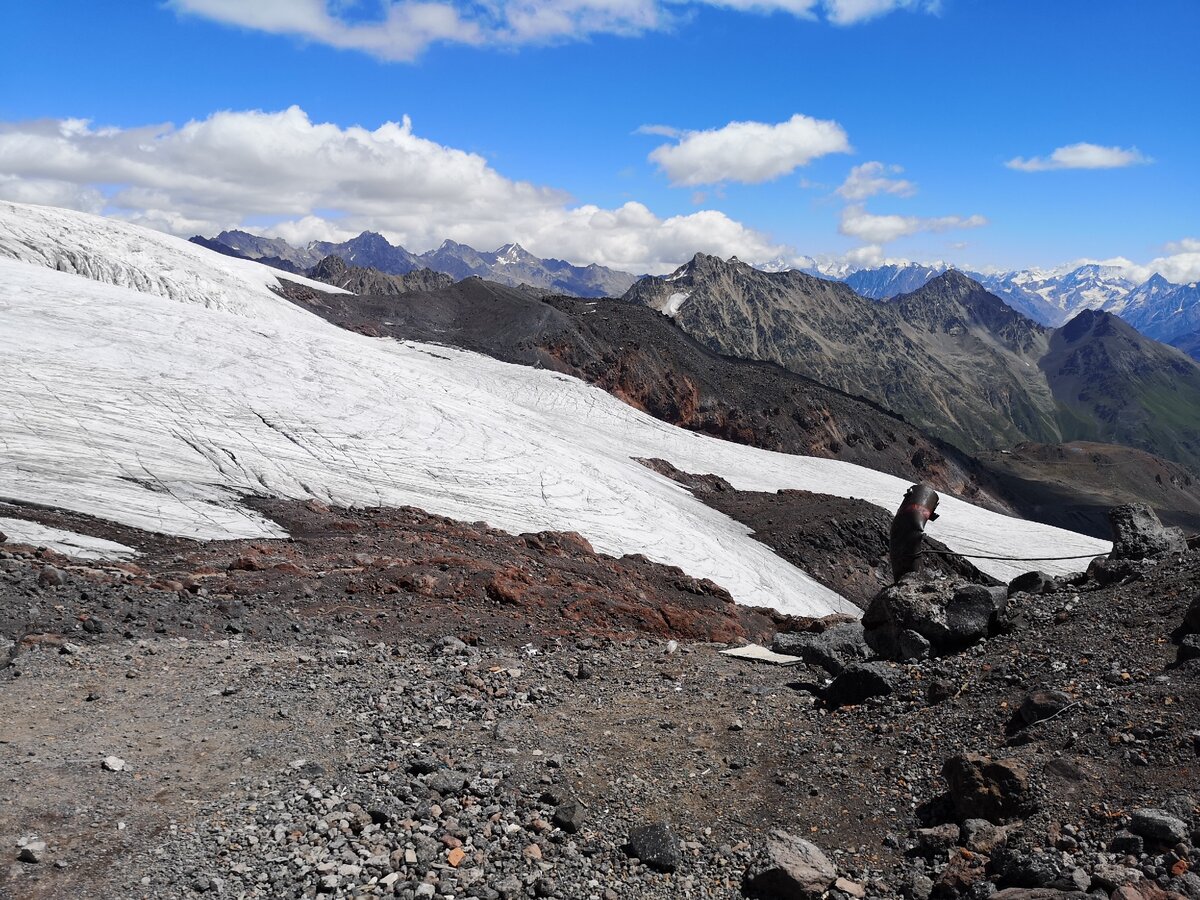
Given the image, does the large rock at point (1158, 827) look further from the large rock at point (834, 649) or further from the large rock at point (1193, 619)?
the large rock at point (834, 649)

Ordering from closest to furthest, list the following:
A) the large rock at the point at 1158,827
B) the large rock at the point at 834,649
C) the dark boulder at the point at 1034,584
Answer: the large rock at the point at 1158,827 → the large rock at the point at 834,649 → the dark boulder at the point at 1034,584

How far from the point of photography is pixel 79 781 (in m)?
6.96

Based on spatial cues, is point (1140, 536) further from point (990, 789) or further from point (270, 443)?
point (270, 443)

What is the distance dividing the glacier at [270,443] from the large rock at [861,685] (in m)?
13.0

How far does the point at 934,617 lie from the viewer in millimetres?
10164

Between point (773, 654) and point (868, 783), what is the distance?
463 cm

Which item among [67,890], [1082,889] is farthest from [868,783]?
[67,890]

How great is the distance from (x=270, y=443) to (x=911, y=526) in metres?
17.0

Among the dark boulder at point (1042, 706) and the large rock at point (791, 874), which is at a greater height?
the dark boulder at point (1042, 706)

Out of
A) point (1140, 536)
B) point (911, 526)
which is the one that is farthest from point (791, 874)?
point (1140, 536)

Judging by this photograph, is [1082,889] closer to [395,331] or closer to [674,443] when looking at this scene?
[674,443]

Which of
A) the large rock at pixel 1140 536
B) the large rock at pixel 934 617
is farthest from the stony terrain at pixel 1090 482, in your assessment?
the large rock at pixel 934 617

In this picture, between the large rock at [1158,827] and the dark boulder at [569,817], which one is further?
the dark boulder at [569,817]

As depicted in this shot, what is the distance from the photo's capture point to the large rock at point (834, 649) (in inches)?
432
